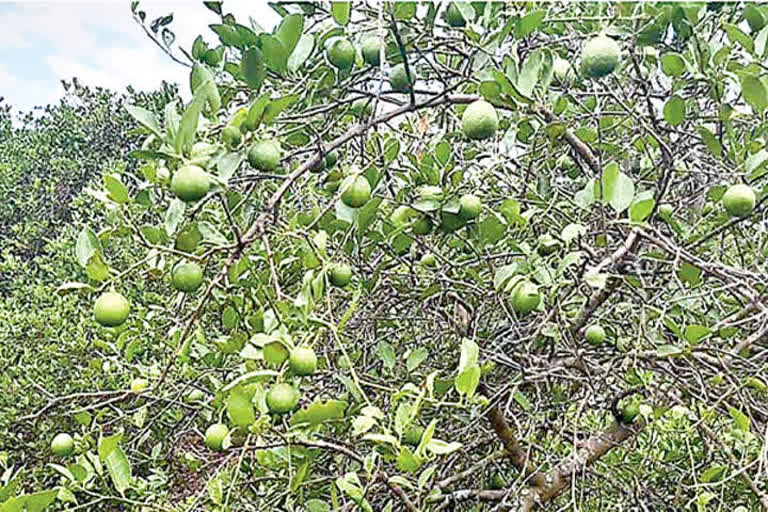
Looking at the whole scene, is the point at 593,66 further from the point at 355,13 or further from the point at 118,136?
the point at 118,136

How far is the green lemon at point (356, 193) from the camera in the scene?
882 millimetres

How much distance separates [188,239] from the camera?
2.95 ft

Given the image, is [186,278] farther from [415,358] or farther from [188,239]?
[415,358]

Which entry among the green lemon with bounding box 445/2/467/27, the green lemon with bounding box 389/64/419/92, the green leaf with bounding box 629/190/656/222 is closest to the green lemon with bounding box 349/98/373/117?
the green lemon with bounding box 389/64/419/92

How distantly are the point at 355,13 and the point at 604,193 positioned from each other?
46 centimetres

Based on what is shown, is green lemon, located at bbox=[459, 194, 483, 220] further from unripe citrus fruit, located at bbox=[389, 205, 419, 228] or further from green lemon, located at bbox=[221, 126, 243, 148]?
green lemon, located at bbox=[221, 126, 243, 148]

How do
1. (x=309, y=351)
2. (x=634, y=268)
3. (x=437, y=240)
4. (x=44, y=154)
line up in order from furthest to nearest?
(x=44, y=154)
(x=437, y=240)
(x=634, y=268)
(x=309, y=351)

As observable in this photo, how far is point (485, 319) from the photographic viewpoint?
154 cm

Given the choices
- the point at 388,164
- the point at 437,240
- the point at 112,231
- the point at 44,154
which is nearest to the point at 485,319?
the point at 437,240

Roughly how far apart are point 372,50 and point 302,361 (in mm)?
433

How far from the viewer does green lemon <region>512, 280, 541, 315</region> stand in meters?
0.94

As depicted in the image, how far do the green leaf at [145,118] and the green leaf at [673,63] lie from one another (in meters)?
0.62

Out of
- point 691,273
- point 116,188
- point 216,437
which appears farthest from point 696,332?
point 116,188

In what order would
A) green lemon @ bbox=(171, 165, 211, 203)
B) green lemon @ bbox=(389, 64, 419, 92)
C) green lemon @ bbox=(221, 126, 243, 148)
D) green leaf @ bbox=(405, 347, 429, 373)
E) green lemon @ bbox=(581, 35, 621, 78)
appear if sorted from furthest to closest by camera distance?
green leaf @ bbox=(405, 347, 429, 373) < green lemon @ bbox=(389, 64, 419, 92) < green lemon @ bbox=(581, 35, 621, 78) < green lemon @ bbox=(221, 126, 243, 148) < green lemon @ bbox=(171, 165, 211, 203)
